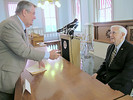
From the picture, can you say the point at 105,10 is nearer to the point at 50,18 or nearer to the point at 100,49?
the point at 100,49

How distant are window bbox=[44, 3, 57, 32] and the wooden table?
6962mm

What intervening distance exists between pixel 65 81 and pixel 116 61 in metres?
0.76

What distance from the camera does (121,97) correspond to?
0.94 m

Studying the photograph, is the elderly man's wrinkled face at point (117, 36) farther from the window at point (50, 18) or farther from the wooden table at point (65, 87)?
the window at point (50, 18)

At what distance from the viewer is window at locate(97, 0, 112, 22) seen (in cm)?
489

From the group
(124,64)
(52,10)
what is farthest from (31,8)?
(52,10)

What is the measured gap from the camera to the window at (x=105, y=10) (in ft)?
16.0

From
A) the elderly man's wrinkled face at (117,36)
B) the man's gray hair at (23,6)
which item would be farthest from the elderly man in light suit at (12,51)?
the elderly man's wrinkled face at (117,36)

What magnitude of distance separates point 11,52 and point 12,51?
12 mm

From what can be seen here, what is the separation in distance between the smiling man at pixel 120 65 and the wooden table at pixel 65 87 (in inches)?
13.2

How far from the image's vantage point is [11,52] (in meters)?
1.14

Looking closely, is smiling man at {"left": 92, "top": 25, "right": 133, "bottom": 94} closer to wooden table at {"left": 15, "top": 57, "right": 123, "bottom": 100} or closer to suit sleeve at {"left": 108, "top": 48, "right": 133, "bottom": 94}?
suit sleeve at {"left": 108, "top": 48, "right": 133, "bottom": 94}

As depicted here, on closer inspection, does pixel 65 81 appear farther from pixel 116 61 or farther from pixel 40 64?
pixel 116 61

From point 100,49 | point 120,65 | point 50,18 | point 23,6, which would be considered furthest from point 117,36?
point 50,18
